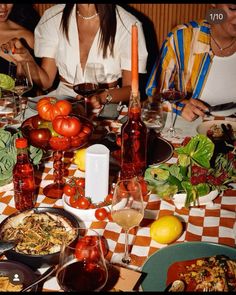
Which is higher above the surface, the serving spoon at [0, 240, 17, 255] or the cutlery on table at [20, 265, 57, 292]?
the serving spoon at [0, 240, 17, 255]

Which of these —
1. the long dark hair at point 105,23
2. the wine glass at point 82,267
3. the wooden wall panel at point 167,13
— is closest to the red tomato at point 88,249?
the wine glass at point 82,267

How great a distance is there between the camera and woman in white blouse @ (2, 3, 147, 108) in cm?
276

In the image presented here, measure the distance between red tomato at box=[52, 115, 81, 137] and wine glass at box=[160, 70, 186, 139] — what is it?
0.59 m

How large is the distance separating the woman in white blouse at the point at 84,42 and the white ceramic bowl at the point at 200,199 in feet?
4.31

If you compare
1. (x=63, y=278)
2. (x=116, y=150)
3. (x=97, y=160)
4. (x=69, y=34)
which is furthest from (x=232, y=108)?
(x=63, y=278)

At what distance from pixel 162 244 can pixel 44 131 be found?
0.58 m

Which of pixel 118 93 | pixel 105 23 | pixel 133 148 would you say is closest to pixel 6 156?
pixel 133 148

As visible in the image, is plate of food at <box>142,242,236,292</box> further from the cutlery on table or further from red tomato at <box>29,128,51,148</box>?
red tomato at <box>29,128,51,148</box>

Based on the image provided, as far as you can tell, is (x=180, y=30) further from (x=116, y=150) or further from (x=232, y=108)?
(x=116, y=150)

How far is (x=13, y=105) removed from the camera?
7.21ft

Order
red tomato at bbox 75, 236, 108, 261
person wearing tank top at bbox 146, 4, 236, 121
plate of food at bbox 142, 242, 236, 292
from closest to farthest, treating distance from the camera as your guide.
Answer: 1. red tomato at bbox 75, 236, 108, 261
2. plate of food at bbox 142, 242, 236, 292
3. person wearing tank top at bbox 146, 4, 236, 121

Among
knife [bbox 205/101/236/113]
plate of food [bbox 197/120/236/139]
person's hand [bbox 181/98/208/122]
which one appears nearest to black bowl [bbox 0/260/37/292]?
plate of food [bbox 197/120/236/139]

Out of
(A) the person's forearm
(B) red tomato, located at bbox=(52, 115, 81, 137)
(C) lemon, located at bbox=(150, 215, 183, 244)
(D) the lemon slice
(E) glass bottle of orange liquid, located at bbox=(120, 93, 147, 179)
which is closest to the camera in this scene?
(C) lemon, located at bbox=(150, 215, 183, 244)

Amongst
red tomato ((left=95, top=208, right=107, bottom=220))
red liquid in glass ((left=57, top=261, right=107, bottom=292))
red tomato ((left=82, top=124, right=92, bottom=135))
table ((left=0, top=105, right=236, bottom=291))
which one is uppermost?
red tomato ((left=82, top=124, right=92, bottom=135))
